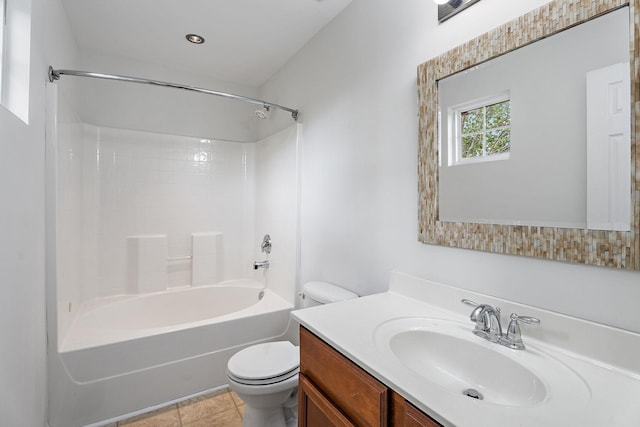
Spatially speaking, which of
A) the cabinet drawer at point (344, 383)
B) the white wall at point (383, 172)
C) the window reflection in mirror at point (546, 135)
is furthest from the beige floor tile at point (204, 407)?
the window reflection in mirror at point (546, 135)

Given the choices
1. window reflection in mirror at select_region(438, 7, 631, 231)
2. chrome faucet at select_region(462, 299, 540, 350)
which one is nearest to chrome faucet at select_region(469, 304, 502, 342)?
chrome faucet at select_region(462, 299, 540, 350)

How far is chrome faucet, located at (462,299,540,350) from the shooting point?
0.96 m

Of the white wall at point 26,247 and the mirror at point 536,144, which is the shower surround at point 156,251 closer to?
the white wall at point 26,247

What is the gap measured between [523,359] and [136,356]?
80.5 inches

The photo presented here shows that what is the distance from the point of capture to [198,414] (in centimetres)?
190

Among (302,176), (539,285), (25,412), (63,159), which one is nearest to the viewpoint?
(539,285)

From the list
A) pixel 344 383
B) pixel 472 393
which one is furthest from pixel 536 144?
pixel 344 383

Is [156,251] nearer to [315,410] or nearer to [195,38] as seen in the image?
[195,38]

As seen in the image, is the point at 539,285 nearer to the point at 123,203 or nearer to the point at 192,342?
the point at 192,342

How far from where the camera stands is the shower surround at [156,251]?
1.78m

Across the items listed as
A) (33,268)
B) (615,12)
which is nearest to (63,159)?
(33,268)

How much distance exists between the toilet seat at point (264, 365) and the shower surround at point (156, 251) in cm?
54

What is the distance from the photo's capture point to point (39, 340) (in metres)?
1.50

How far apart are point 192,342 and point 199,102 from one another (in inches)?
86.1
